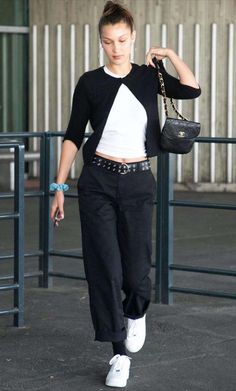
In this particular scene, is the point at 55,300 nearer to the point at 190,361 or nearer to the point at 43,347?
the point at 43,347

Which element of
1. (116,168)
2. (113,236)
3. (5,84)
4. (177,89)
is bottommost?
(113,236)

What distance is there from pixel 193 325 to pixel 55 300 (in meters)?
1.42

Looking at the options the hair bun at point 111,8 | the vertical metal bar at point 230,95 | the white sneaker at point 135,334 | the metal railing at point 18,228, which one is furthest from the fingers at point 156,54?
the vertical metal bar at point 230,95

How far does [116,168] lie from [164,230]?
248 cm

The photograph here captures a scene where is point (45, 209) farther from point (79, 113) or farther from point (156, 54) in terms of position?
point (156, 54)

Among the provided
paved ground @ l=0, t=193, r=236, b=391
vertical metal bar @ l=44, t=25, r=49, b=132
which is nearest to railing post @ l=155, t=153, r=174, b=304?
paved ground @ l=0, t=193, r=236, b=391

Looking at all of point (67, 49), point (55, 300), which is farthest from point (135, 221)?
point (67, 49)

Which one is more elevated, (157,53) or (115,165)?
(157,53)

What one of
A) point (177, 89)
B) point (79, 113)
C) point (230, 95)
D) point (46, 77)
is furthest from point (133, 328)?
point (46, 77)

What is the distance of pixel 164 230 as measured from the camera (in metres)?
8.34

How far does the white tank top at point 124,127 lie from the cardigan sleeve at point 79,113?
169 mm

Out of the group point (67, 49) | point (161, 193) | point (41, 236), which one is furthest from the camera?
point (67, 49)

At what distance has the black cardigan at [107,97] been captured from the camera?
5.95m

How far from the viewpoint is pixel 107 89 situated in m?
5.94
